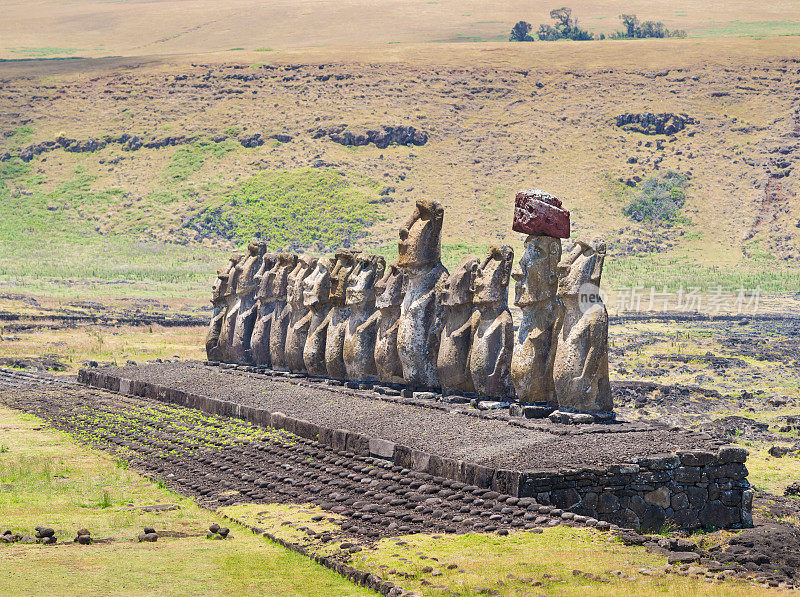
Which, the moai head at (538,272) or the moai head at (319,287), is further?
the moai head at (319,287)

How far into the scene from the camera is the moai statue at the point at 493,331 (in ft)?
63.3

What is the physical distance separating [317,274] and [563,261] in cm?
778

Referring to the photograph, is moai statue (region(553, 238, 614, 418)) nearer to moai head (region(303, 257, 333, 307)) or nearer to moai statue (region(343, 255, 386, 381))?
moai statue (region(343, 255, 386, 381))

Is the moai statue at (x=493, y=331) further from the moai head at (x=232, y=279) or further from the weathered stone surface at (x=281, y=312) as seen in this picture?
the moai head at (x=232, y=279)

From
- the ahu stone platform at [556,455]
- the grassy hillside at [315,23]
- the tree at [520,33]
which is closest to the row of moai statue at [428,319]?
the ahu stone platform at [556,455]

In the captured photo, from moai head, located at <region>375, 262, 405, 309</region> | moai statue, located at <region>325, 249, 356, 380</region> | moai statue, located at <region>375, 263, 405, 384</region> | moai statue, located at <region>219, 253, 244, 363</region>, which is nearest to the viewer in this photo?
moai statue, located at <region>375, 263, 405, 384</region>

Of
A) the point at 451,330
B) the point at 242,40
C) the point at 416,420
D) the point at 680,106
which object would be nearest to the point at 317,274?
the point at 451,330

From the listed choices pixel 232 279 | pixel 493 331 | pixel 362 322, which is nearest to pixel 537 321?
pixel 493 331

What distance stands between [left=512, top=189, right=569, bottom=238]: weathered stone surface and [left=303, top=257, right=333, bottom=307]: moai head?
652 cm

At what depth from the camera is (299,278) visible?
82.3ft

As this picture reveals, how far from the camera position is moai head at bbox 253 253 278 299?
26.4 meters

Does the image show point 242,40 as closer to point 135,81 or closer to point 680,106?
point 135,81

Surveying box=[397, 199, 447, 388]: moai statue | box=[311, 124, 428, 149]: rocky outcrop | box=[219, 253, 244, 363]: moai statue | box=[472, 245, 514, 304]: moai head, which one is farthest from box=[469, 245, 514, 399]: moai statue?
box=[311, 124, 428, 149]: rocky outcrop

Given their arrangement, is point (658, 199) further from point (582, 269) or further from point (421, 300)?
point (582, 269)
